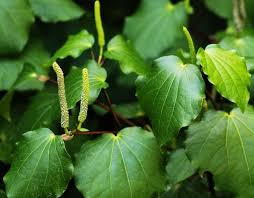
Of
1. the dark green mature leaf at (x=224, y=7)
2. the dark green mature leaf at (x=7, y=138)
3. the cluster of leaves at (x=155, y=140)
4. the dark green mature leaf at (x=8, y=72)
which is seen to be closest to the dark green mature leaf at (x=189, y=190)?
the cluster of leaves at (x=155, y=140)

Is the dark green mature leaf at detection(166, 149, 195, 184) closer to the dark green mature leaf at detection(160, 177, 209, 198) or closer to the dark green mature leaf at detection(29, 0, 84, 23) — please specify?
the dark green mature leaf at detection(160, 177, 209, 198)

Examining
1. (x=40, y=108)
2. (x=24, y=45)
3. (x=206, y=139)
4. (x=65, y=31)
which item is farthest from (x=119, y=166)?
(x=65, y=31)

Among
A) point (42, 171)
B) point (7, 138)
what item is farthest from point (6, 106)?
point (42, 171)

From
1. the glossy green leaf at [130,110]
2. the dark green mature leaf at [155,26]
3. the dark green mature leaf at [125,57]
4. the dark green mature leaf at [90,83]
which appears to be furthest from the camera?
the dark green mature leaf at [155,26]

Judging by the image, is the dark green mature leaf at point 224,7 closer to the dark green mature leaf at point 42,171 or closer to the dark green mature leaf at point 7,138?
the dark green mature leaf at point 7,138

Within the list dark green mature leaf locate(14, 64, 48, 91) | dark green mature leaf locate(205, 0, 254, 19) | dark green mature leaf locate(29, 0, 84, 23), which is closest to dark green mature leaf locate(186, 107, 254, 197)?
dark green mature leaf locate(14, 64, 48, 91)

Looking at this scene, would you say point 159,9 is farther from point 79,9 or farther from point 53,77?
point 53,77
